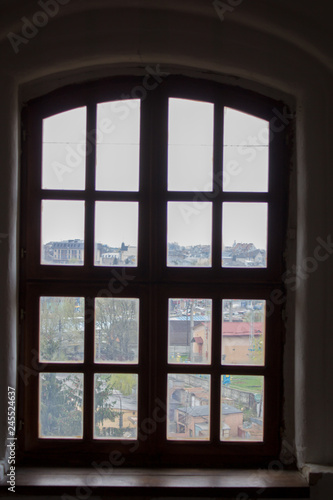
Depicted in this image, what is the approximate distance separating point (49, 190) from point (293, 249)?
124cm

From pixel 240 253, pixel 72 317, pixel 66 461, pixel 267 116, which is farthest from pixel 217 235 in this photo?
pixel 66 461

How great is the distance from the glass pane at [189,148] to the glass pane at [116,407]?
989mm

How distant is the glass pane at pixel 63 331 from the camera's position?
84.2 inches

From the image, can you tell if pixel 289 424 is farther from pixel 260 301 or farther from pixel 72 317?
pixel 72 317

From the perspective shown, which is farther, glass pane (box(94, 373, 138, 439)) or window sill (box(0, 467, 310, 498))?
glass pane (box(94, 373, 138, 439))

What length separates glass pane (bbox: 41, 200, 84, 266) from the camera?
2.14 m

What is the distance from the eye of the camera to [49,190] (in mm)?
2143

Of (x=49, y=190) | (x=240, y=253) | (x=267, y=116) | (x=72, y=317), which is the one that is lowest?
(x=72, y=317)

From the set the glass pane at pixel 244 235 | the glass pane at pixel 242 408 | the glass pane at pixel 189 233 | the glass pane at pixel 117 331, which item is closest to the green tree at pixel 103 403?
the glass pane at pixel 117 331

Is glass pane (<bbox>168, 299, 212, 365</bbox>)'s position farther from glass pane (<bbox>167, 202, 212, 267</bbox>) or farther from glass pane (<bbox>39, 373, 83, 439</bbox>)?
glass pane (<bbox>39, 373, 83, 439</bbox>)

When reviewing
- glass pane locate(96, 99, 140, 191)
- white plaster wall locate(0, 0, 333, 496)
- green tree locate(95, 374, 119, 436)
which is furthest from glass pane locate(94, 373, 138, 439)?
glass pane locate(96, 99, 140, 191)

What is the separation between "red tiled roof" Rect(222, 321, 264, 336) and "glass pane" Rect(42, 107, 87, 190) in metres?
1.00

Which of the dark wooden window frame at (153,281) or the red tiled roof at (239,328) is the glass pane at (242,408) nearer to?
the dark wooden window frame at (153,281)

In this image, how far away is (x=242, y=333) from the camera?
2145 mm
